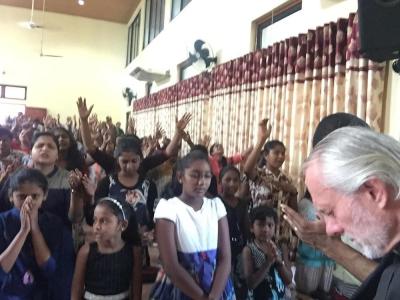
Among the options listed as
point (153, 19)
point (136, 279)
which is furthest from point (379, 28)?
point (153, 19)

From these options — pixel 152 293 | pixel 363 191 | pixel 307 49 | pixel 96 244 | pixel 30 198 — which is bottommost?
pixel 152 293

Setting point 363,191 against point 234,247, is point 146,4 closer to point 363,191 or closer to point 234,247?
point 234,247

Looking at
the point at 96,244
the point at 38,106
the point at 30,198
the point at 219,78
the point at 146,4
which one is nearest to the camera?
the point at 30,198

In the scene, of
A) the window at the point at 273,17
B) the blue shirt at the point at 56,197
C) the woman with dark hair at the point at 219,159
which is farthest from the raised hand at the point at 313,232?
the window at the point at 273,17

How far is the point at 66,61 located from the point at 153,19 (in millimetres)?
4162

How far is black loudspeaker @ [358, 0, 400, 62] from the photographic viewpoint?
1.58 meters

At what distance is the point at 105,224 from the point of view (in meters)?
2.09

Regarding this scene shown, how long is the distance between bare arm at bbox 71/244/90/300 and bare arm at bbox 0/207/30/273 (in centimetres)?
29

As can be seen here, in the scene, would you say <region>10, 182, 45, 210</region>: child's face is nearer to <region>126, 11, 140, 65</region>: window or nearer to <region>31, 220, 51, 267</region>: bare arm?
<region>31, 220, 51, 267</region>: bare arm

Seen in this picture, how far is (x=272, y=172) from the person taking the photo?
3312mm

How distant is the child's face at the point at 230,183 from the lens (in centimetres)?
290

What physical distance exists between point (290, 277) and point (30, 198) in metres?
1.53

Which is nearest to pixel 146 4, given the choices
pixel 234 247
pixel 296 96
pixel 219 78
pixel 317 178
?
pixel 219 78

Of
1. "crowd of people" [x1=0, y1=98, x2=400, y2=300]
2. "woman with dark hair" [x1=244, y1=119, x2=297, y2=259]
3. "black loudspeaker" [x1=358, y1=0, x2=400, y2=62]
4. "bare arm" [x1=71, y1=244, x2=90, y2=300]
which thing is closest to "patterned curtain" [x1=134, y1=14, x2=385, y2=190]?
"woman with dark hair" [x1=244, y1=119, x2=297, y2=259]
